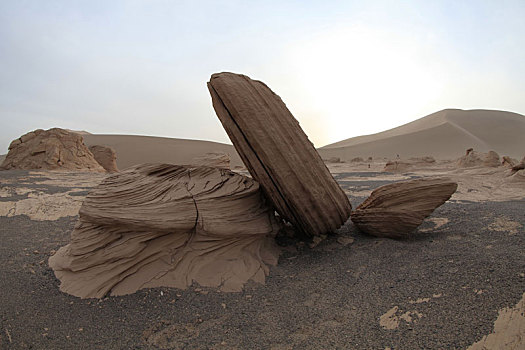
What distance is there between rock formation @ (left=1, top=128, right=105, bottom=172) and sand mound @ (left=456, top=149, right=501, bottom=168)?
17.4 metres

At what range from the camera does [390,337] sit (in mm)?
1863

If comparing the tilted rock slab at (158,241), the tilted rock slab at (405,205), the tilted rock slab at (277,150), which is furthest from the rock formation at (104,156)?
the tilted rock slab at (405,205)

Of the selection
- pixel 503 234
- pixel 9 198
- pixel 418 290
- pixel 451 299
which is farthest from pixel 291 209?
pixel 9 198

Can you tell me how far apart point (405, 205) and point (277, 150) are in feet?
5.36

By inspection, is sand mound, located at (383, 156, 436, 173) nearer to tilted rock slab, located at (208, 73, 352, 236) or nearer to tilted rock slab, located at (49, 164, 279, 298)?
tilted rock slab, located at (208, 73, 352, 236)

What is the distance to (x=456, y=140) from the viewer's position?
3641 centimetres

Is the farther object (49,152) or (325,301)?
(49,152)

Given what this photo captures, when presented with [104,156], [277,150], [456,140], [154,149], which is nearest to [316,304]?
[277,150]

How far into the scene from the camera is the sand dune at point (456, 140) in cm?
3553

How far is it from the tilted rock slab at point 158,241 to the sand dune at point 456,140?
34477mm

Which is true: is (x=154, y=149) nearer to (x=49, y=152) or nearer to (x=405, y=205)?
(x=49, y=152)

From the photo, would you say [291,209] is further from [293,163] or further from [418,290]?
[418,290]

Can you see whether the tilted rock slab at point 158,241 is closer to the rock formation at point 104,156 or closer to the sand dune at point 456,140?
the rock formation at point 104,156

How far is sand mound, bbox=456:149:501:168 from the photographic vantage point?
42.1ft
